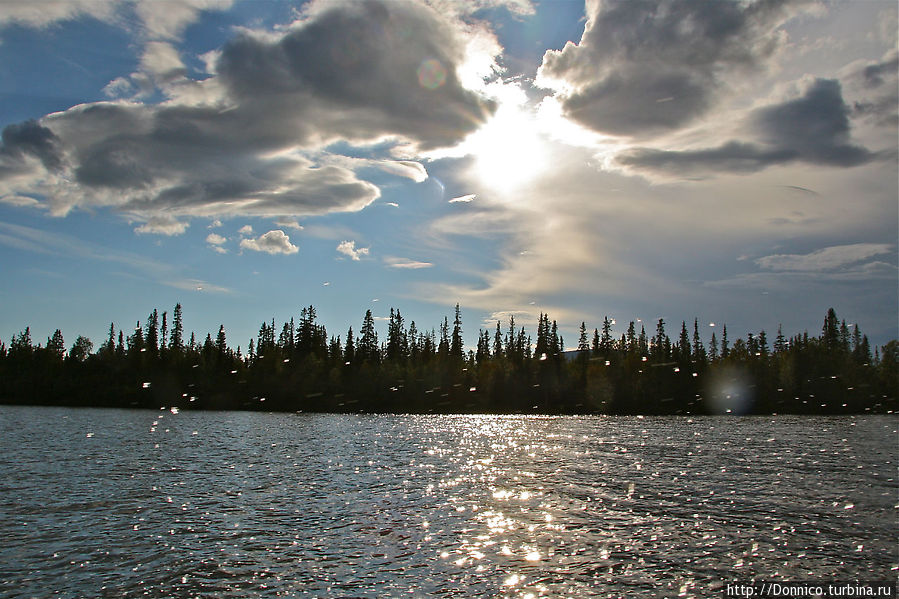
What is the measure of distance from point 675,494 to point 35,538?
42.4 meters

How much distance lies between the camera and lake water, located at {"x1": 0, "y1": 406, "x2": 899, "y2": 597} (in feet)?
84.9

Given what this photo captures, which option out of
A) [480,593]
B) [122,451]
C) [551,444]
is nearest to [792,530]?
[480,593]

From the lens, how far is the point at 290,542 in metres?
31.4

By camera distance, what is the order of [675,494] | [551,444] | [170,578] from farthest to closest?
[551,444], [675,494], [170,578]

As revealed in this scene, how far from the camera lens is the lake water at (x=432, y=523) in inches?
1019

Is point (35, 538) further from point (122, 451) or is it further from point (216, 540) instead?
point (122, 451)

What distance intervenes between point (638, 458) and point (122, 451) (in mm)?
63414

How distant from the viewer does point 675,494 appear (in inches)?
1845

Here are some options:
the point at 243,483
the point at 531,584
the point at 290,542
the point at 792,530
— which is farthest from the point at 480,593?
the point at 243,483

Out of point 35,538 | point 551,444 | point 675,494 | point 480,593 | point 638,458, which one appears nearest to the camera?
point 480,593

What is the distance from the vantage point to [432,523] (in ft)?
119

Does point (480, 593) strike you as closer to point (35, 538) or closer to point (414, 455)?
point (35, 538)

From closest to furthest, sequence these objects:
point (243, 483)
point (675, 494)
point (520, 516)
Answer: point (520, 516) < point (675, 494) < point (243, 483)

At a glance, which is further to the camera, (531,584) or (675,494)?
(675,494)
